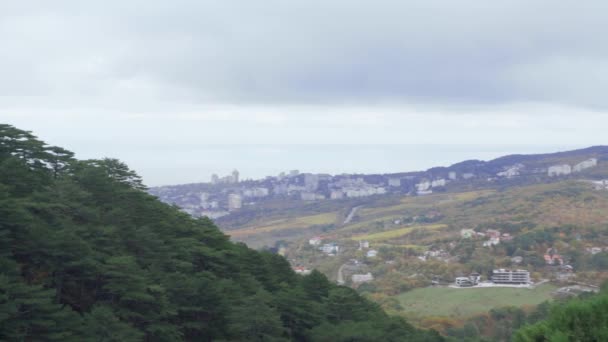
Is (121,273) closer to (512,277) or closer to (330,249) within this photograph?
(512,277)

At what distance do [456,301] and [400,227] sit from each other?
50.1 metres

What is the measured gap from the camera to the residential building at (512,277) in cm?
5541

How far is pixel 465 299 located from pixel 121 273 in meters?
40.5

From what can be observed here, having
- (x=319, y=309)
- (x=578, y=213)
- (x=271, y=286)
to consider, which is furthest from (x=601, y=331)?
(x=578, y=213)

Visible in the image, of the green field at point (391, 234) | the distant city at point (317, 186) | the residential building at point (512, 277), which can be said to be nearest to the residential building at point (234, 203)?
the distant city at point (317, 186)

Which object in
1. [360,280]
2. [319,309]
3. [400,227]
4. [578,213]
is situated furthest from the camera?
[400,227]

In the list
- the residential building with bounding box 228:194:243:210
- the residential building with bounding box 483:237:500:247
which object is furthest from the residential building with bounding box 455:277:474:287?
the residential building with bounding box 228:194:243:210

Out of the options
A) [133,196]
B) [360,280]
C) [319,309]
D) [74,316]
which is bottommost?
[360,280]

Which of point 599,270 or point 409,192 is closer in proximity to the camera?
point 599,270

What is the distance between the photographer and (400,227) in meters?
99.2

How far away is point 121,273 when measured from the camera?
12484 mm

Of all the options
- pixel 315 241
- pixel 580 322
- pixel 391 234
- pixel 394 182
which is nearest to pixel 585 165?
pixel 394 182

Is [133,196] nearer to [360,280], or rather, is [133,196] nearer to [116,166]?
Result: [116,166]

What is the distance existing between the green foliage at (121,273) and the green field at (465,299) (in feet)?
84.4
